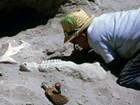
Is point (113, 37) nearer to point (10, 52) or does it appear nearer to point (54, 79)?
point (54, 79)

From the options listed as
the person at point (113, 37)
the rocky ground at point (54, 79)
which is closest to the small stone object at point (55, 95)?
the rocky ground at point (54, 79)

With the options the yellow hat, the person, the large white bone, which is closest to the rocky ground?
the large white bone

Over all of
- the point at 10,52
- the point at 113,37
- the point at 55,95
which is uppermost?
the point at 113,37

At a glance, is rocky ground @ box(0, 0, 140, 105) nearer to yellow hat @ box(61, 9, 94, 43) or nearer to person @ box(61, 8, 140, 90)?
person @ box(61, 8, 140, 90)

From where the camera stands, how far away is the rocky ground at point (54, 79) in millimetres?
3238

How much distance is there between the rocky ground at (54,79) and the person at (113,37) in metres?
0.12

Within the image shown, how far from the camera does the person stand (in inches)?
139

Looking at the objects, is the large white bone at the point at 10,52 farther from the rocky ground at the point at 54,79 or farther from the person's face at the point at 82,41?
the person's face at the point at 82,41

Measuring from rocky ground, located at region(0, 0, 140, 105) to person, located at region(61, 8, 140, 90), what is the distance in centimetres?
12

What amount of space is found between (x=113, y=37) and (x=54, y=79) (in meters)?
0.57

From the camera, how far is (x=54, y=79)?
351 cm

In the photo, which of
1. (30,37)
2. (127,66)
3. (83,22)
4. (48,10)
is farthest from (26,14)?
(127,66)

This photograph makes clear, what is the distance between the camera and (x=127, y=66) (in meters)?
3.53

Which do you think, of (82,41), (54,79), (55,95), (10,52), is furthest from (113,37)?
(10,52)
